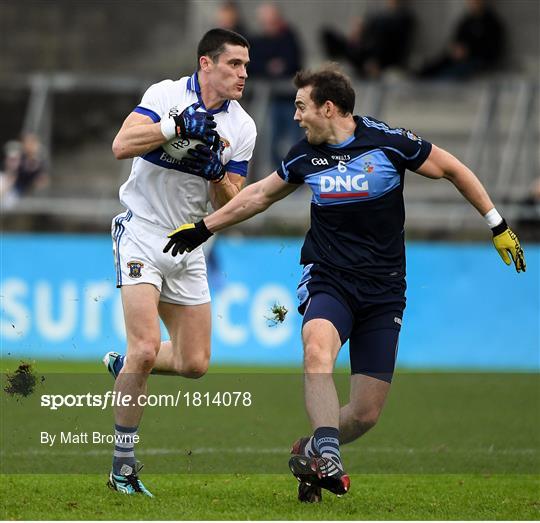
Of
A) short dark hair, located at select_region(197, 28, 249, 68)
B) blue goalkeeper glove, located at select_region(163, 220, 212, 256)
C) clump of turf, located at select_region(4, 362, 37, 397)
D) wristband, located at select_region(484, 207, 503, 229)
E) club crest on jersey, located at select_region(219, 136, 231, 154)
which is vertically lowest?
clump of turf, located at select_region(4, 362, 37, 397)

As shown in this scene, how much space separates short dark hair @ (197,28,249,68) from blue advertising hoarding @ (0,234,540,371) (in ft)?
22.9

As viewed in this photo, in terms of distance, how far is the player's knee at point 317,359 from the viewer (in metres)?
7.89

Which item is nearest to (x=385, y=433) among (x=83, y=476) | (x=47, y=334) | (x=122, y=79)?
(x=83, y=476)

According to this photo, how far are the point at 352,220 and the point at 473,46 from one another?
40.3 ft

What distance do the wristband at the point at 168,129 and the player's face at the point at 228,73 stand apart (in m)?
0.59

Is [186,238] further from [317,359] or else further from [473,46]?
[473,46]

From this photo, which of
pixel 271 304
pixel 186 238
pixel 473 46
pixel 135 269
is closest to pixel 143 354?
pixel 135 269

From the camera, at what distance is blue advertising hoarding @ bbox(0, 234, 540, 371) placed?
15.9 metres

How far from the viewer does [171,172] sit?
349 inches

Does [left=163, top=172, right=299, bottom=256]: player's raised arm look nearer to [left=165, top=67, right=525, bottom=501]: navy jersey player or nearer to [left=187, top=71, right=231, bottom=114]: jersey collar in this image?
[left=165, top=67, right=525, bottom=501]: navy jersey player

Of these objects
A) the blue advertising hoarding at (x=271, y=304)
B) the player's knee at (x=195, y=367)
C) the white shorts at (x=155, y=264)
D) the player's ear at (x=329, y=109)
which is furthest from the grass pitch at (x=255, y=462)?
the blue advertising hoarding at (x=271, y=304)

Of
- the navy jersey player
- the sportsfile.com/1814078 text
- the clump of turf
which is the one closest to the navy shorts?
the navy jersey player

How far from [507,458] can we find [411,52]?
486 inches

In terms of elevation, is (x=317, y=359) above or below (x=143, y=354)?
above
